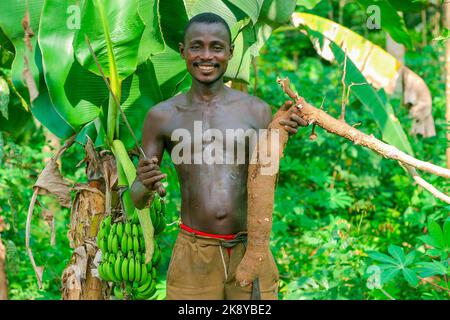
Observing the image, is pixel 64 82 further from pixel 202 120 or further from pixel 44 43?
pixel 202 120

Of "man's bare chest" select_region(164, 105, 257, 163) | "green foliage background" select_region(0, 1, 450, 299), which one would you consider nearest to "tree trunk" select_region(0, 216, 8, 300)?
"green foliage background" select_region(0, 1, 450, 299)

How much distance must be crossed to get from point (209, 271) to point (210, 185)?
0.33 meters

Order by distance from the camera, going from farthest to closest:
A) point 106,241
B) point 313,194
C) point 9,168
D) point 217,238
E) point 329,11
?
point 329,11 → point 9,168 → point 313,194 → point 106,241 → point 217,238

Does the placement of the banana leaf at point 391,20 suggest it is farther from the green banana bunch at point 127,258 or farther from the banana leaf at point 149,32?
the green banana bunch at point 127,258

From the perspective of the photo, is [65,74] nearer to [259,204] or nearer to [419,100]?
[259,204]

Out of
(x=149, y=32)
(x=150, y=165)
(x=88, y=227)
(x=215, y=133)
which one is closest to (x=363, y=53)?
(x=149, y=32)

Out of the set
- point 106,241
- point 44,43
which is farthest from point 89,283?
point 44,43

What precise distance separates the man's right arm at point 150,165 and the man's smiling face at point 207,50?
25 cm

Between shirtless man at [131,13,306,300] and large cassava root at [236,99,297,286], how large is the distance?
7 cm

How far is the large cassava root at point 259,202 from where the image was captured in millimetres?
2664

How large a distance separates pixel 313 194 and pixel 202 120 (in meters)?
2.56

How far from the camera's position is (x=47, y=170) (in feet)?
11.7

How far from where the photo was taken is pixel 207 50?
2.69 m

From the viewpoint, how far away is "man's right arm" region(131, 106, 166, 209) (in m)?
2.55
